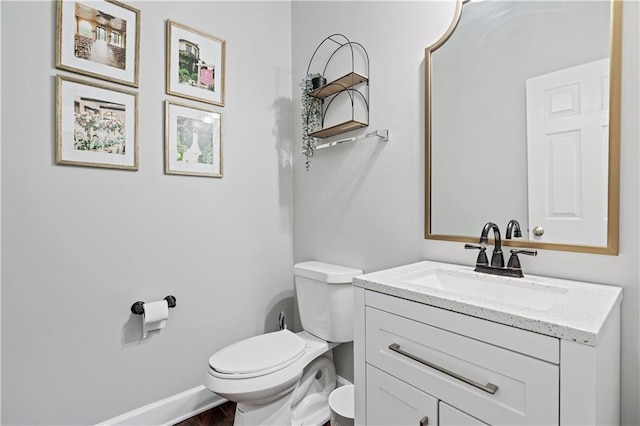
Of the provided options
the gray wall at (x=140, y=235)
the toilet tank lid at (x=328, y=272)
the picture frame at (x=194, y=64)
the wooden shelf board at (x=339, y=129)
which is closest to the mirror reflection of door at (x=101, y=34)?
the gray wall at (x=140, y=235)

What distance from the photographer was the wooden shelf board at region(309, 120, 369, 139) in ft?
5.47

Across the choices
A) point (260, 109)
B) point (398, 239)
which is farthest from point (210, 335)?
point (260, 109)

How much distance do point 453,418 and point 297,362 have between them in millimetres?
791

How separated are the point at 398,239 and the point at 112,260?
1.39 metres

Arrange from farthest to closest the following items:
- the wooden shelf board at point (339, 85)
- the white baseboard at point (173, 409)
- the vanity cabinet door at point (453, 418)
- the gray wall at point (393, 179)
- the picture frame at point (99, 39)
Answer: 1. the wooden shelf board at point (339, 85)
2. the white baseboard at point (173, 409)
3. the picture frame at point (99, 39)
4. the gray wall at point (393, 179)
5. the vanity cabinet door at point (453, 418)

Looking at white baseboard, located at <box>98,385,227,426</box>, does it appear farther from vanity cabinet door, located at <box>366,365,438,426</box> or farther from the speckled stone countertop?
the speckled stone countertop

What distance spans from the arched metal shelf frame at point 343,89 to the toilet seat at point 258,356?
1136 millimetres

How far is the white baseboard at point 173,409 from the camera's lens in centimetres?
158

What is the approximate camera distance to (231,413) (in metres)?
1.76

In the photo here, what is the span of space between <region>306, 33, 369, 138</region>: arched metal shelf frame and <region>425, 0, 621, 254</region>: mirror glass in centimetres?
37

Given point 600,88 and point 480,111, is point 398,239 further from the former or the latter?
point 600,88

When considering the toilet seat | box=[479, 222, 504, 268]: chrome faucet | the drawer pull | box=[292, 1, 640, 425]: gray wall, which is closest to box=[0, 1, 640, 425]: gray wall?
box=[292, 1, 640, 425]: gray wall

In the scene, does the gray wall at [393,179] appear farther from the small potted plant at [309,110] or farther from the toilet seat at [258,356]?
the toilet seat at [258,356]

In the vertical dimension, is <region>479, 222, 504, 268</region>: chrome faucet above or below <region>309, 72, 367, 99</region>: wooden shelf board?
below
